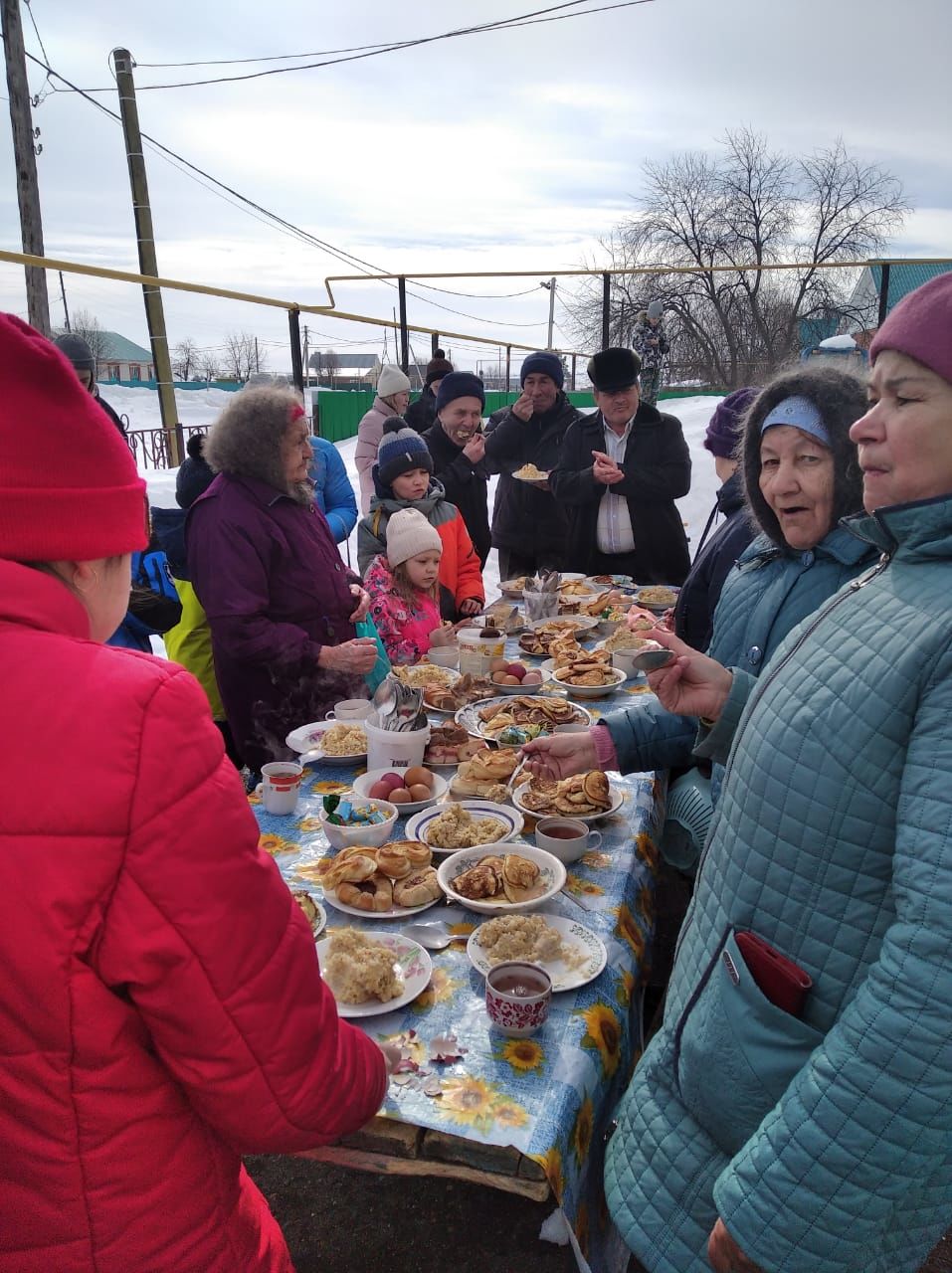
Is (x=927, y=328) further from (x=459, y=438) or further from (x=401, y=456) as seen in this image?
(x=459, y=438)

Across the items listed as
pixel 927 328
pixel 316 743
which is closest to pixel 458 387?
pixel 316 743

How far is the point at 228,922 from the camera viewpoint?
37.4 inches

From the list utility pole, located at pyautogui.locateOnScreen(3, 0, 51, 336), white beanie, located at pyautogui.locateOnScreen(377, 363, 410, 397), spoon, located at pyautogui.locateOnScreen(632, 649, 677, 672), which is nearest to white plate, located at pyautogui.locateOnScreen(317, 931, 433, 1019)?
spoon, located at pyautogui.locateOnScreen(632, 649, 677, 672)

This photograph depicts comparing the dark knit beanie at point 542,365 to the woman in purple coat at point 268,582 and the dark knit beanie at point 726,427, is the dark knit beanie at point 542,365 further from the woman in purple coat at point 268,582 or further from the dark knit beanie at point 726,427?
the woman in purple coat at point 268,582

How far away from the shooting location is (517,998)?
58.1 inches

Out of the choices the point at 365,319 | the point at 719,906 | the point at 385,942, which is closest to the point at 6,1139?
the point at 385,942

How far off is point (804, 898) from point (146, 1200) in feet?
3.30

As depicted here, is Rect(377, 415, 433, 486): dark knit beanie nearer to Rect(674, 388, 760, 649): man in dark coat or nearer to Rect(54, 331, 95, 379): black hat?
Rect(674, 388, 760, 649): man in dark coat

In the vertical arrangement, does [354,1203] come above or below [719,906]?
below

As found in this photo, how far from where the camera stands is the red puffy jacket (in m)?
0.86

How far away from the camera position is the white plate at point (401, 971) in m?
1.57

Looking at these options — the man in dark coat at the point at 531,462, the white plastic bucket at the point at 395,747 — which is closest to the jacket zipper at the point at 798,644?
the white plastic bucket at the point at 395,747

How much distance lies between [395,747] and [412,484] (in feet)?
7.11

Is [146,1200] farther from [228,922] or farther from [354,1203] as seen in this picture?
[354,1203]
